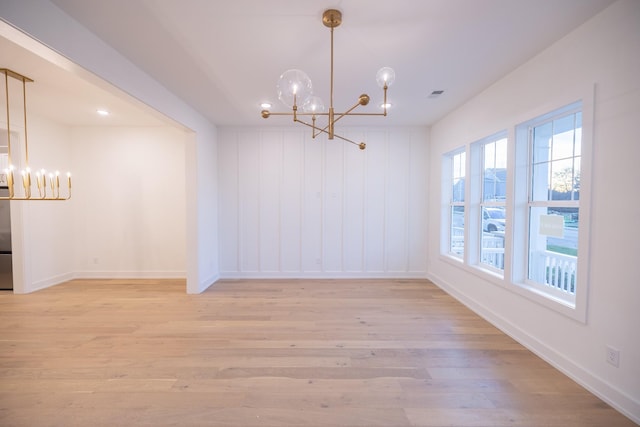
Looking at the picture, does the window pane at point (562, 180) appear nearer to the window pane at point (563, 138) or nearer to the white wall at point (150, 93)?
the window pane at point (563, 138)

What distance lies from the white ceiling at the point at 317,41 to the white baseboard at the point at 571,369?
9.01 ft

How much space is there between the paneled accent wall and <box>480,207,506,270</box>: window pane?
1443 millimetres

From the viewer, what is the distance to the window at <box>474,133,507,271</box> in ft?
10.4

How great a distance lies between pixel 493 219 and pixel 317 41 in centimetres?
301

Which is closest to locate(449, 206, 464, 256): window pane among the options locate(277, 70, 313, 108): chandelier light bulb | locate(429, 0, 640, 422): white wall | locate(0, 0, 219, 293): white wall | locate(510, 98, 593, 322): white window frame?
locate(510, 98, 593, 322): white window frame

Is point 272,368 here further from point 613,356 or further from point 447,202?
point 447,202

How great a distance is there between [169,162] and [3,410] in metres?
3.96

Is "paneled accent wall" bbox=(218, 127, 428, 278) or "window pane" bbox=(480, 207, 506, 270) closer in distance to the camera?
"window pane" bbox=(480, 207, 506, 270)

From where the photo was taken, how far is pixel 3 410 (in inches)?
69.8

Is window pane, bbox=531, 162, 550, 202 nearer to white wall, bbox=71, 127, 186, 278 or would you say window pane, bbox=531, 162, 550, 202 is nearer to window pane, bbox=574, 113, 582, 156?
window pane, bbox=574, 113, 582, 156

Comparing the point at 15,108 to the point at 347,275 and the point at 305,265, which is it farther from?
the point at 347,275

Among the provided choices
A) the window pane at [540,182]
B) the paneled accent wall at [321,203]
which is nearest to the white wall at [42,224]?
the paneled accent wall at [321,203]

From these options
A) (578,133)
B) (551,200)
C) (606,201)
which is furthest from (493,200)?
(606,201)

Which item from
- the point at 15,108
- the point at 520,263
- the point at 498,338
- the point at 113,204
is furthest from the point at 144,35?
the point at 498,338
